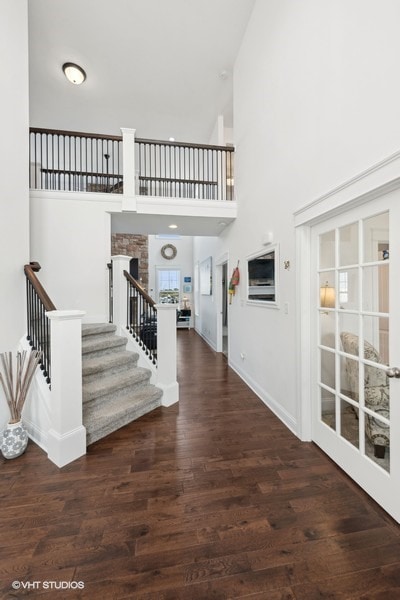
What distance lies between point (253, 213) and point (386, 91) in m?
2.22

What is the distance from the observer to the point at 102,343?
325 cm

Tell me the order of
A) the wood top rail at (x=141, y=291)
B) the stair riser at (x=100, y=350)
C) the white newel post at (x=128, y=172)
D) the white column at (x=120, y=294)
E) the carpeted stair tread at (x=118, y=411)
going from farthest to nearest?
the white newel post at (x=128, y=172)
the white column at (x=120, y=294)
the wood top rail at (x=141, y=291)
the stair riser at (x=100, y=350)
the carpeted stair tread at (x=118, y=411)

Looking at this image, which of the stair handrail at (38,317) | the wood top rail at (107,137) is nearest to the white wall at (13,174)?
the stair handrail at (38,317)

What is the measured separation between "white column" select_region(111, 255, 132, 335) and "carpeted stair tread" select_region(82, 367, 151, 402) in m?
0.70

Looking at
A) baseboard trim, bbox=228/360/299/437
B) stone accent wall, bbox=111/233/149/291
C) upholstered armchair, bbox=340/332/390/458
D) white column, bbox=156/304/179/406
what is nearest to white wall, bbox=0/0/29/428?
white column, bbox=156/304/179/406

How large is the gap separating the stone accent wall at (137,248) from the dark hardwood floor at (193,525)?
7.41m

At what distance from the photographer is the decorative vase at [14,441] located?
216 centimetres

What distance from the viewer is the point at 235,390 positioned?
12.3ft

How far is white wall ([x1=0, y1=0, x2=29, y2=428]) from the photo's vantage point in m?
2.58

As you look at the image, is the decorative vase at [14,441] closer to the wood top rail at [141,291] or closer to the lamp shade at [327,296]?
the wood top rail at [141,291]

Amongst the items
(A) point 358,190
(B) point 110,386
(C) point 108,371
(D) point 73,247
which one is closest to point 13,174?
(D) point 73,247

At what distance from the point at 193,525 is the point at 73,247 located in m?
3.92

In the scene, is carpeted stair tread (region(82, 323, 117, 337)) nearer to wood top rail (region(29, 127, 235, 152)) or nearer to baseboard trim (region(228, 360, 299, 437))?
baseboard trim (region(228, 360, 299, 437))

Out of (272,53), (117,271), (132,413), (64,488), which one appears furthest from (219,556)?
(272,53)
